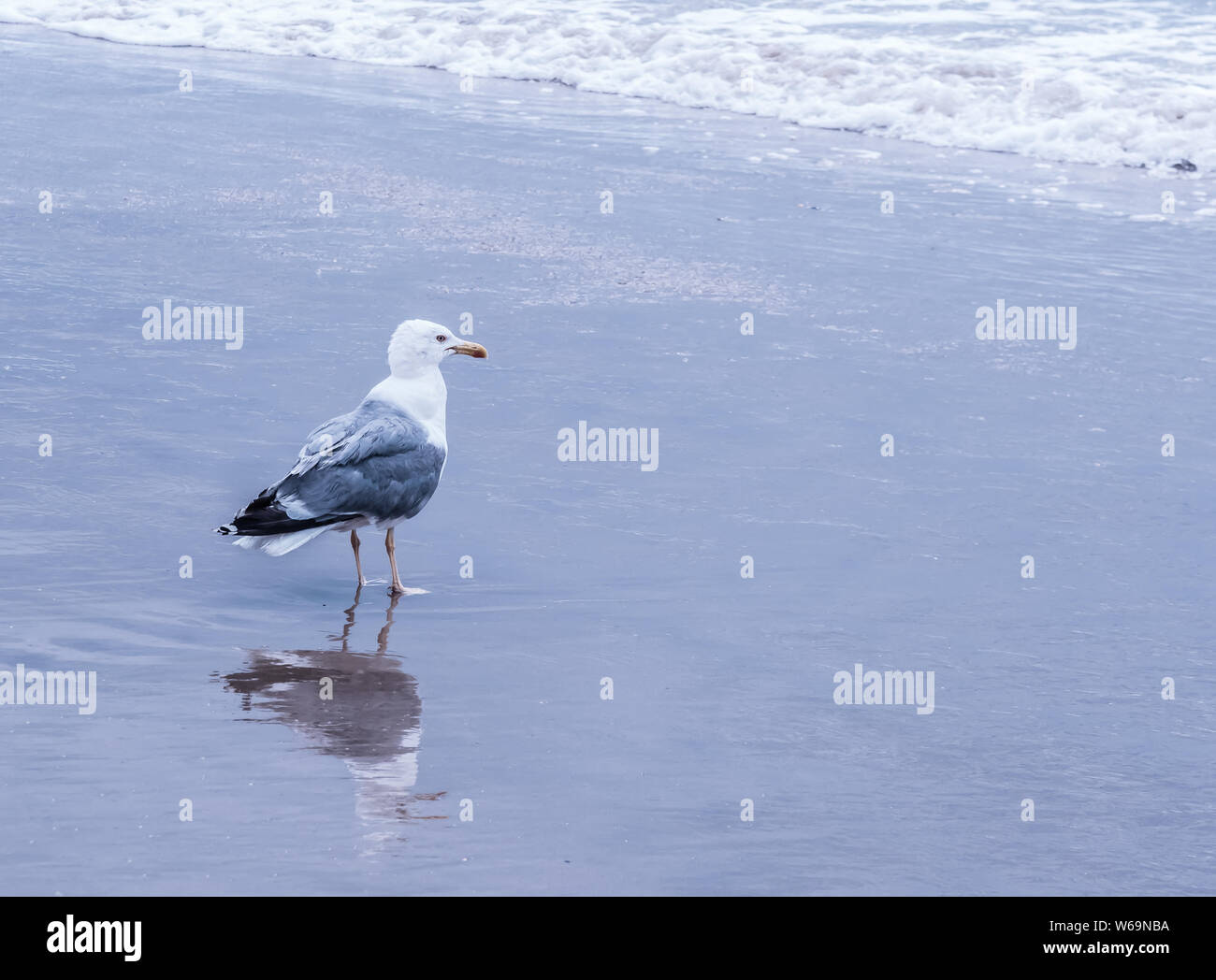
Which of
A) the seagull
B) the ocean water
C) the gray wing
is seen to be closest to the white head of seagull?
the seagull

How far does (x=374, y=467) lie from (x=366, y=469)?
0.13 feet

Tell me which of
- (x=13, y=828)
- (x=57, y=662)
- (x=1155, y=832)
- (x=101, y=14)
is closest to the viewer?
(x=13, y=828)

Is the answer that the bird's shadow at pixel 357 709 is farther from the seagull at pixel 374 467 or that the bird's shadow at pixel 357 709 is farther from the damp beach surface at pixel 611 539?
the seagull at pixel 374 467

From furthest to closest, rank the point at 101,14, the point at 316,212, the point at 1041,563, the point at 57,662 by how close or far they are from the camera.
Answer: the point at 101,14 → the point at 316,212 → the point at 1041,563 → the point at 57,662

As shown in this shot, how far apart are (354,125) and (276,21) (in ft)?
23.0

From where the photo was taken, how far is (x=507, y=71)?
17.7m

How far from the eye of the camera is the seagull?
590 cm

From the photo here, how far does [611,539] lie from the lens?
6492mm

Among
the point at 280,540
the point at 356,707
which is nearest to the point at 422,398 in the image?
the point at 280,540

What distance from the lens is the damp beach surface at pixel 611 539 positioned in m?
4.32

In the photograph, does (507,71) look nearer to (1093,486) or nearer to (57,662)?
(1093,486)

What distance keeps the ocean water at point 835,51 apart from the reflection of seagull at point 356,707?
1109 centimetres

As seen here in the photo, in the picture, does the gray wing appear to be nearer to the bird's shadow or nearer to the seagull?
the seagull

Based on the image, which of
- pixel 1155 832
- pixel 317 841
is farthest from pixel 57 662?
pixel 1155 832
